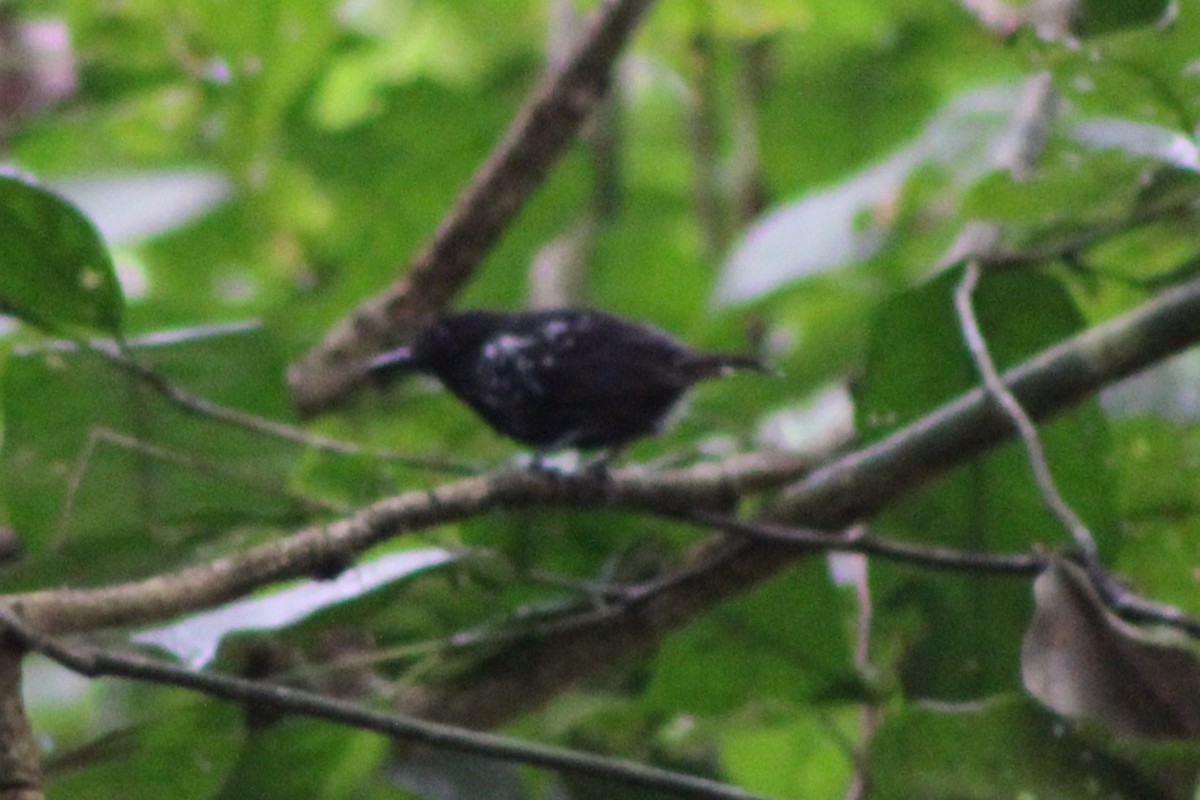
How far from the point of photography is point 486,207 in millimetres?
2080

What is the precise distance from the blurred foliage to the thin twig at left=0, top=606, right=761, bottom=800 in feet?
1.14

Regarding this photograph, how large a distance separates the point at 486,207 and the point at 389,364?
1.05 ft

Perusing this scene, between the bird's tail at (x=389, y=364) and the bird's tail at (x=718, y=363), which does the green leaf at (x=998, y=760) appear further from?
the bird's tail at (x=389, y=364)

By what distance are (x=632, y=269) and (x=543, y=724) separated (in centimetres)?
126

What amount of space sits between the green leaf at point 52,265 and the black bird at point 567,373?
76 cm

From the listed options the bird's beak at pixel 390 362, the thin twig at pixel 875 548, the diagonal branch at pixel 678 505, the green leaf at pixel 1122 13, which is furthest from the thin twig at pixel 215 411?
the green leaf at pixel 1122 13

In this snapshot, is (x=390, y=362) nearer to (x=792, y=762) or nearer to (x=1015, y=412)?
(x=792, y=762)

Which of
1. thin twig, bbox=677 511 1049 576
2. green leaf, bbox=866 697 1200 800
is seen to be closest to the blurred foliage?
green leaf, bbox=866 697 1200 800

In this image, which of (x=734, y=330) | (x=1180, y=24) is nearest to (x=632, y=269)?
(x=734, y=330)

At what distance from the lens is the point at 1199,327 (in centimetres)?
137

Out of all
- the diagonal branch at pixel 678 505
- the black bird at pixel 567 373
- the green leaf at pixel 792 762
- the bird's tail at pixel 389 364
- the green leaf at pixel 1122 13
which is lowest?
the green leaf at pixel 792 762

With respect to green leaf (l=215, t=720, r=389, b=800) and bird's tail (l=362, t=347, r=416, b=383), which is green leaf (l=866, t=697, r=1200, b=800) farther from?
bird's tail (l=362, t=347, r=416, b=383)

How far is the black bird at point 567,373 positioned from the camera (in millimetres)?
2299

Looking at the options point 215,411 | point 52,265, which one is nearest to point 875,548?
point 215,411
